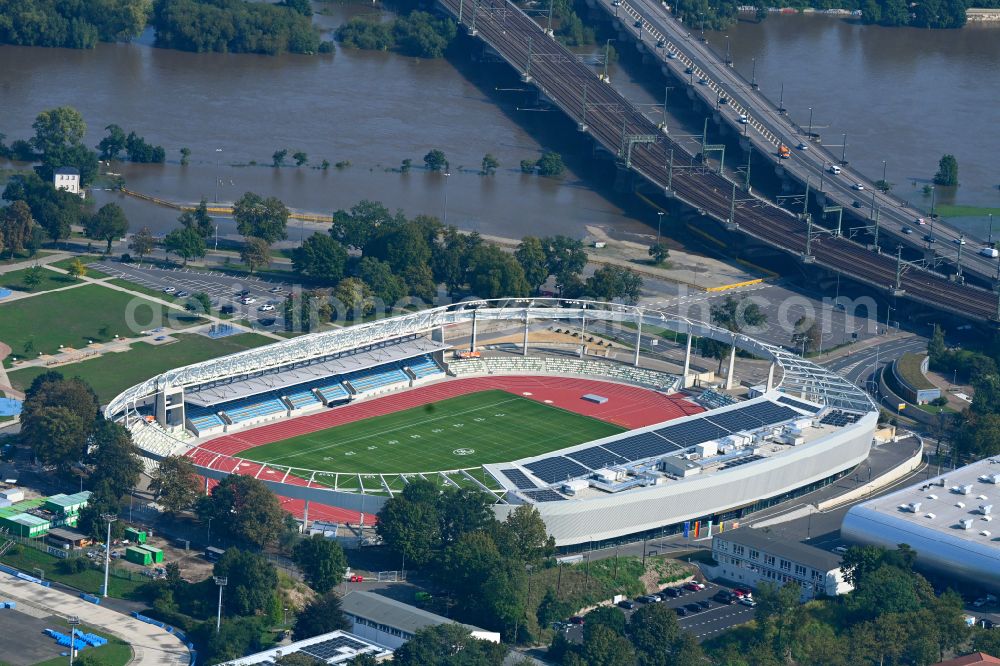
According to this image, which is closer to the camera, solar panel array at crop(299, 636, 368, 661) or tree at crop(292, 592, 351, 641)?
solar panel array at crop(299, 636, 368, 661)

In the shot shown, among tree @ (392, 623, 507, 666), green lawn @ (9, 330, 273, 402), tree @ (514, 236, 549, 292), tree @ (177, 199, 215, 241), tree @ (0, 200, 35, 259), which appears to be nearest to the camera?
tree @ (392, 623, 507, 666)

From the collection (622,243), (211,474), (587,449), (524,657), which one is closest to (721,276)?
(622,243)

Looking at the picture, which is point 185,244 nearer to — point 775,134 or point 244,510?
point 244,510

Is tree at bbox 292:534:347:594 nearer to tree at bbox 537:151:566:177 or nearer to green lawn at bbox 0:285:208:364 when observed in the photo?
green lawn at bbox 0:285:208:364

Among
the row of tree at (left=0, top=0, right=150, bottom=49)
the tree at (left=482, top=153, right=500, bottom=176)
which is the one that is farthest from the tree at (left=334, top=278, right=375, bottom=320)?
the row of tree at (left=0, top=0, right=150, bottom=49)

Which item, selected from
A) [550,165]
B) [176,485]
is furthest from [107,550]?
[550,165]

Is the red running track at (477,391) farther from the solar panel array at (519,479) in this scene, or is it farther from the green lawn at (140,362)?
the solar panel array at (519,479)

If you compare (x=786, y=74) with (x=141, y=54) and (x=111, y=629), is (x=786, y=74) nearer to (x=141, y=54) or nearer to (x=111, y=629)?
(x=141, y=54)
